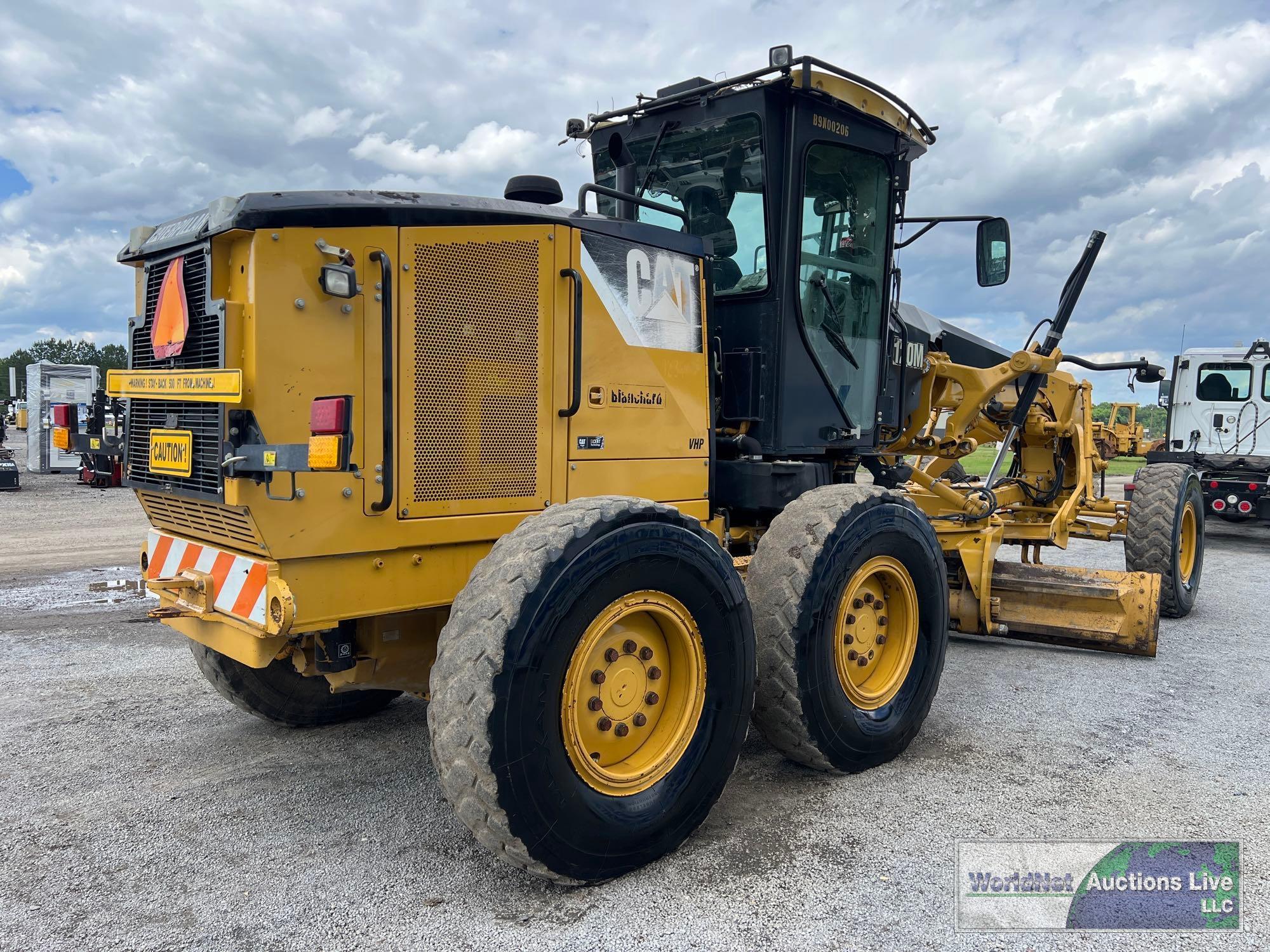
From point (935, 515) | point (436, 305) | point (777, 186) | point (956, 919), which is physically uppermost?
point (777, 186)

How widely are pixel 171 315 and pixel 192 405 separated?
1.20 feet

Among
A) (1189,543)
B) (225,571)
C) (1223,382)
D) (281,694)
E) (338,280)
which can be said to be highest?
(1223,382)

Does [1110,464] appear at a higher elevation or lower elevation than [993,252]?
lower

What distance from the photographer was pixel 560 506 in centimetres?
312

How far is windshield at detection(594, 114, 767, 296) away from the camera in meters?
4.56

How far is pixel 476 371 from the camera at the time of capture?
337 centimetres

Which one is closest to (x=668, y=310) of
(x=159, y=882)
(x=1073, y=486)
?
(x=159, y=882)

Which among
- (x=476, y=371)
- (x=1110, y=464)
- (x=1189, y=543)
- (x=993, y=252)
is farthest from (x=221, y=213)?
(x=1110, y=464)

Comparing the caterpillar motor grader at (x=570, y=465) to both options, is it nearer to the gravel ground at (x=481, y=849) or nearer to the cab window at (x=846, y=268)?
the cab window at (x=846, y=268)

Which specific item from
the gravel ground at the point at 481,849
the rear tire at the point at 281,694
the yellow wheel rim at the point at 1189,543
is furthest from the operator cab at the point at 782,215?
the yellow wheel rim at the point at 1189,543

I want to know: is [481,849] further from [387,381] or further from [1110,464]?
[1110,464]

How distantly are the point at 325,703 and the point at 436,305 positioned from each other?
2399 mm

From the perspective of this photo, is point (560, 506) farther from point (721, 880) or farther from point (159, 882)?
point (159, 882)

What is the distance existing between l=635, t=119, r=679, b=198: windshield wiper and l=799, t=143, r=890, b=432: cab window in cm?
76
